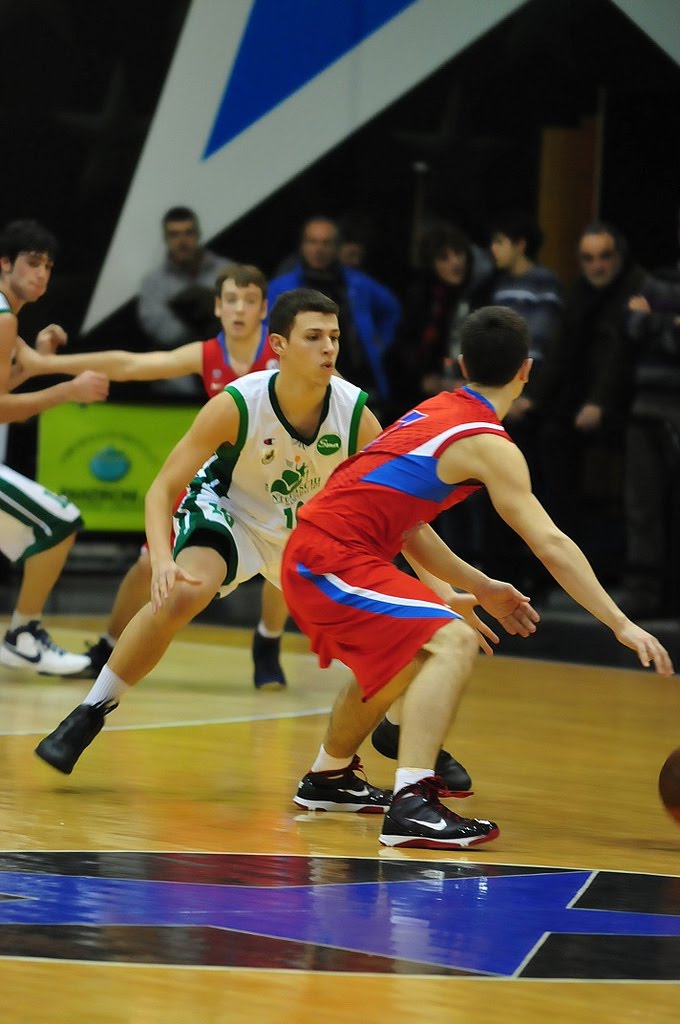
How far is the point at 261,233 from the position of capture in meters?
11.4

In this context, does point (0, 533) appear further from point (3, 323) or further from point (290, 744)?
point (290, 744)

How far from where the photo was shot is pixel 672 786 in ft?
14.7

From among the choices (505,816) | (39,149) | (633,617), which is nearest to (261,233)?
(39,149)

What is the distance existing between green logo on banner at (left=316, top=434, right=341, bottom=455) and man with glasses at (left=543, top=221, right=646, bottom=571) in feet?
13.2

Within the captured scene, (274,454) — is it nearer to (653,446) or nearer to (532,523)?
(532,523)

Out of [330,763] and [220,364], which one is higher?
[220,364]

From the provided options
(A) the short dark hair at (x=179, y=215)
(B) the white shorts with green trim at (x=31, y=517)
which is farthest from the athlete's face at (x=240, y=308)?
(A) the short dark hair at (x=179, y=215)

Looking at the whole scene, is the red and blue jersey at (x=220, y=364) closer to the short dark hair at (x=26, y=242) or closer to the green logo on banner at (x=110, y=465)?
the short dark hair at (x=26, y=242)

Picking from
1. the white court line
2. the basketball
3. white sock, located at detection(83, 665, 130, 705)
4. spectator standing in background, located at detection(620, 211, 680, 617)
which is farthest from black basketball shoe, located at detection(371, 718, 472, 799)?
spectator standing in background, located at detection(620, 211, 680, 617)

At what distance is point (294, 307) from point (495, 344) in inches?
31.9

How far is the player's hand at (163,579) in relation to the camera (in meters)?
4.71

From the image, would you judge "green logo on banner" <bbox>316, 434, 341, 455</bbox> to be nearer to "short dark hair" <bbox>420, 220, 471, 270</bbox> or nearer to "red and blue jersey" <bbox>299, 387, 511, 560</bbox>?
"red and blue jersey" <bbox>299, 387, 511, 560</bbox>

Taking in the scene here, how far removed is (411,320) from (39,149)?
2.41 m

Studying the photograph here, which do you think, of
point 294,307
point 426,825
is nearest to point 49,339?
point 294,307
